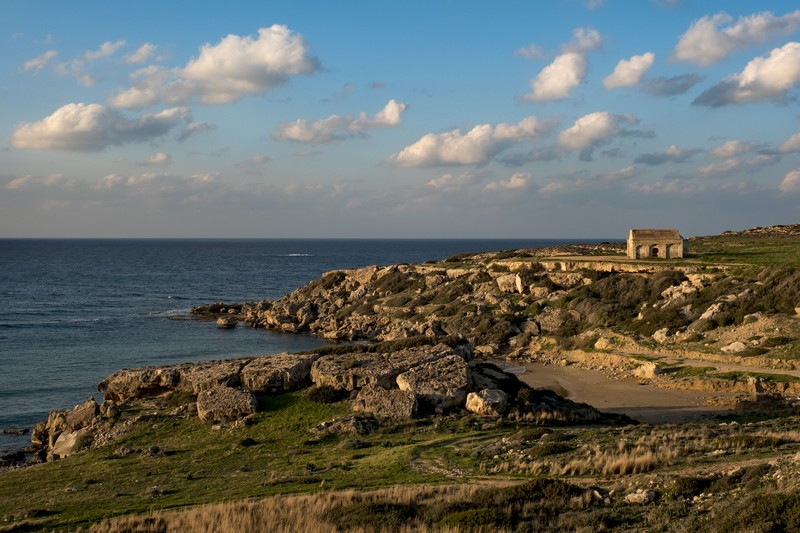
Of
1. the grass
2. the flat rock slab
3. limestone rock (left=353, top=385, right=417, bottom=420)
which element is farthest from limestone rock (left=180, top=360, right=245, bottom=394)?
limestone rock (left=353, top=385, right=417, bottom=420)

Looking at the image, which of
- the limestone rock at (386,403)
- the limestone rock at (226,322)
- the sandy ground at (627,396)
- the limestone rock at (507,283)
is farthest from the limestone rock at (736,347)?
the limestone rock at (226,322)

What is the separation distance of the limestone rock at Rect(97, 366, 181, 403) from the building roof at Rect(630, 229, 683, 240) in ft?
175

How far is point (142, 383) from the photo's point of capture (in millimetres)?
30734

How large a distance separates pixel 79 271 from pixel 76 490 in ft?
488

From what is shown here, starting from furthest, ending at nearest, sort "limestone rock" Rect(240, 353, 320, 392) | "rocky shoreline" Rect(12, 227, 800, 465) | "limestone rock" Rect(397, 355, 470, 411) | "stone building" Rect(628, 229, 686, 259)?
"stone building" Rect(628, 229, 686, 259) → "limestone rock" Rect(240, 353, 320, 392) → "rocky shoreline" Rect(12, 227, 800, 465) → "limestone rock" Rect(397, 355, 470, 411)

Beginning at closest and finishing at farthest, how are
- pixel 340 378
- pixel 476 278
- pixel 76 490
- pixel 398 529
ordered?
pixel 398 529 → pixel 76 490 → pixel 340 378 → pixel 476 278

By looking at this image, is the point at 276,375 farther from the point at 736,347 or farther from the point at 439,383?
the point at 736,347

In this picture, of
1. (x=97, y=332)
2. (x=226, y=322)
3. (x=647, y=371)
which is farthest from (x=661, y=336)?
(x=97, y=332)

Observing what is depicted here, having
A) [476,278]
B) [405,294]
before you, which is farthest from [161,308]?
[476,278]

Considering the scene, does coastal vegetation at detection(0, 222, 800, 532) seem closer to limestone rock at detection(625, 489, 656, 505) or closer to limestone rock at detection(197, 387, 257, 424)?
limestone rock at detection(625, 489, 656, 505)

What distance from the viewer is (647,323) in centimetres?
4953

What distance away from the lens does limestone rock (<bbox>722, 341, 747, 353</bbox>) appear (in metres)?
40.8

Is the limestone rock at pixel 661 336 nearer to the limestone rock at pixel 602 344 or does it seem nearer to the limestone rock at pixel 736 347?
the limestone rock at pixel 602 344

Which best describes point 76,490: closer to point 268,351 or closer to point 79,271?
point 268,351
